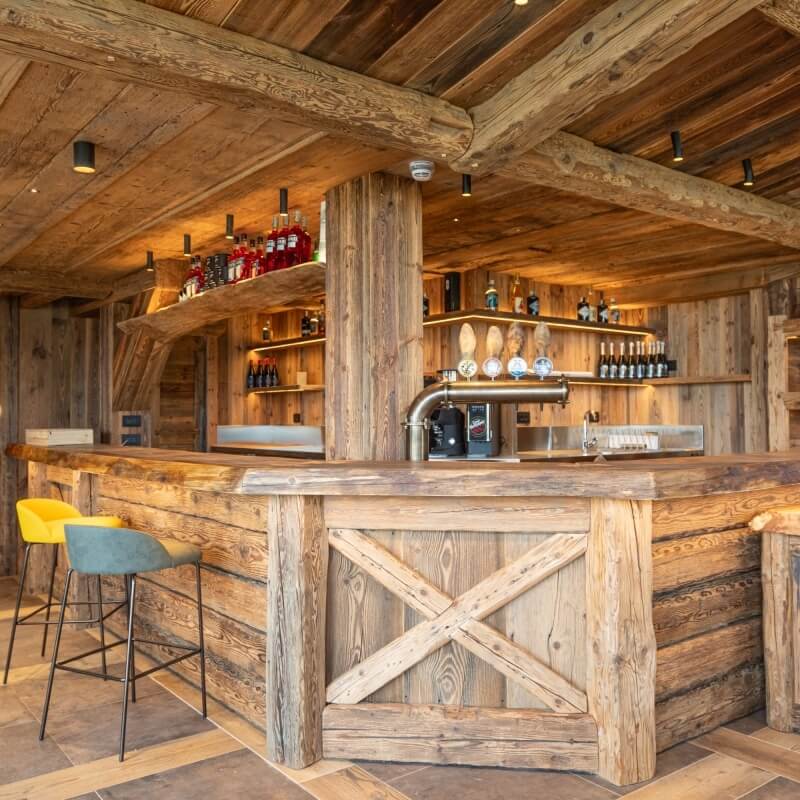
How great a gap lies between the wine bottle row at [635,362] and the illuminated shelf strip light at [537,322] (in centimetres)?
14

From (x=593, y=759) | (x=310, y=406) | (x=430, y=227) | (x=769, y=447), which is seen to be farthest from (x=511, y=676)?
(x=310, y=406)

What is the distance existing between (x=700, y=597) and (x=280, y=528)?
165 cm

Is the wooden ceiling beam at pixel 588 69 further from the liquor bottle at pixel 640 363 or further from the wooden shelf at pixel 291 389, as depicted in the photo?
the liquor bottle at pixel 640 363

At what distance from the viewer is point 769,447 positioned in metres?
5.97

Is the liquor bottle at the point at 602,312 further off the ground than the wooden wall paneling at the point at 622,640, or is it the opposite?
the liquor bottle at the point at 602,312

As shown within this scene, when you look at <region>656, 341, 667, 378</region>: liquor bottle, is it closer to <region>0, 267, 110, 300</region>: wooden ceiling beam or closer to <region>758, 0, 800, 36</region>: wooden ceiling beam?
<region>758, 0, 800, 36</region>: wooden ceiling beam

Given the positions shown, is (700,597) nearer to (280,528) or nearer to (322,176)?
(280,528)

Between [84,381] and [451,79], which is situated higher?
[451,79]

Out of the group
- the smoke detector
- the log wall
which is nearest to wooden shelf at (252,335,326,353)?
the smoke detector

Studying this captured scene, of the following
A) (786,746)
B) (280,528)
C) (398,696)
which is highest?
(280,528)

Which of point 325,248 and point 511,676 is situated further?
point 325,248

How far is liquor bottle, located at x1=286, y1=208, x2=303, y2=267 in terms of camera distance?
4129mm

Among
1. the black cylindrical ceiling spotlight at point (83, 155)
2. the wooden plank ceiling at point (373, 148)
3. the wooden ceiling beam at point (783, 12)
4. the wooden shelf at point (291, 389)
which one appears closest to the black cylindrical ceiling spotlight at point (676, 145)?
the wooden plank ceiling at point (373, 148)

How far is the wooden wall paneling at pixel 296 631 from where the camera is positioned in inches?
107
